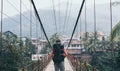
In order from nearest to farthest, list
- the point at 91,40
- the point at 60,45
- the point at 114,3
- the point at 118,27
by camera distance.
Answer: the point at 60,45 < the point at 118,27 < the point at 114,3 < the point at 91,40

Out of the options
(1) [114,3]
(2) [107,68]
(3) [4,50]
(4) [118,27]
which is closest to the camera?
(4) [118,27]

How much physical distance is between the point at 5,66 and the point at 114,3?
25132mm

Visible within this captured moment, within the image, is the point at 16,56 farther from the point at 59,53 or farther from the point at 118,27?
the point at 59,53

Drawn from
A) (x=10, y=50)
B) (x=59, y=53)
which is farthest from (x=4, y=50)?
(x=59, y=53)

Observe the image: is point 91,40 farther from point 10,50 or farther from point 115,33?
point 115,33

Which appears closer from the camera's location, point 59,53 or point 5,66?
point 59,53

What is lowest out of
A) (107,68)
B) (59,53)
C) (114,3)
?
(107,68)

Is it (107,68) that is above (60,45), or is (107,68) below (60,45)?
below

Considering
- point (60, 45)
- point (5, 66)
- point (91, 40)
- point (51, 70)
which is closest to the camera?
point (60, 45)

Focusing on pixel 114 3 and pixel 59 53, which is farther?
pixel 114 3

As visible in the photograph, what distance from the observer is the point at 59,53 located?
579 inches

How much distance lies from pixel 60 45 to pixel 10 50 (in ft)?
124

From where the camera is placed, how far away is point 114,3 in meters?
33.1

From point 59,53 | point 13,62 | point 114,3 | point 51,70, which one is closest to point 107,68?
point 13,62
